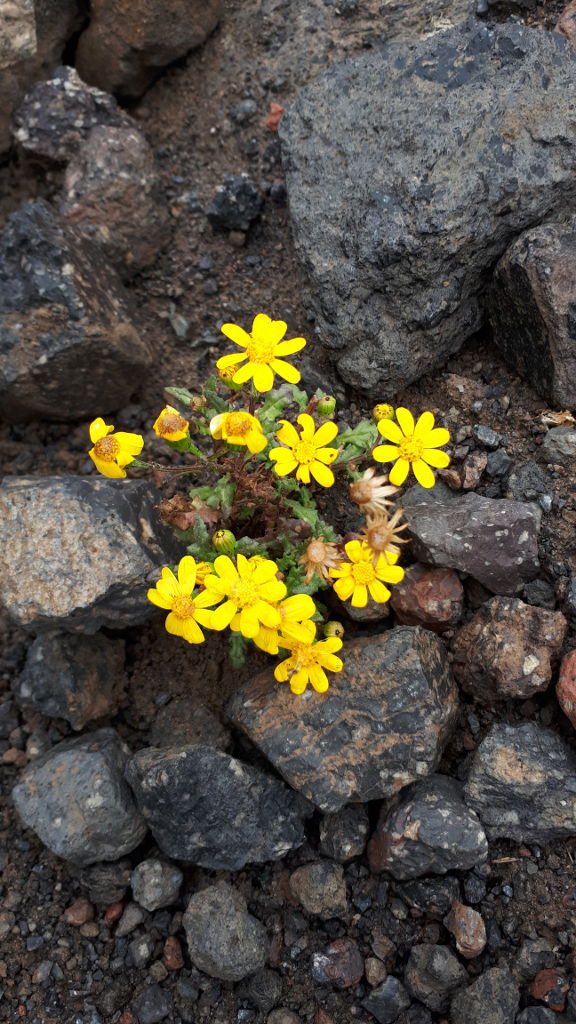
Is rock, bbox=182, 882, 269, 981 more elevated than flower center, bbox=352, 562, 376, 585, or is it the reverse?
flower center, bbox=352, 562, 376, 585

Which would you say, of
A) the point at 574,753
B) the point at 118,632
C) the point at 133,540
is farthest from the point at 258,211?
the point at 574,753

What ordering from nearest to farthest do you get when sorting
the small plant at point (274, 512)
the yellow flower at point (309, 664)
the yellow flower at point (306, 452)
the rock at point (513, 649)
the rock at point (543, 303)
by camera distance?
the small plant at point (274, 512)
the yellow flower at point (306, 452)
the yellow flower at point (309, 664)
the rock at point (513, 649)
the rock at point (543, 303)

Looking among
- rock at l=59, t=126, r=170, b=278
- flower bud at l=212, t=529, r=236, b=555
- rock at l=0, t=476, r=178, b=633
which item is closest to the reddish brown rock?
flower bud at l=212, t=529, r=236, b=555

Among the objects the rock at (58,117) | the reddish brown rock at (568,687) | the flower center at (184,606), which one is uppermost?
the rock at (58,117)

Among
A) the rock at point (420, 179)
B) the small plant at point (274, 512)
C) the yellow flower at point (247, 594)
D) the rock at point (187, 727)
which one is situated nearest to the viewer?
the yellow flower at point (247, 594)

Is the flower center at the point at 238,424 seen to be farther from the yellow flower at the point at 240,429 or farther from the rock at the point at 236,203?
the rock at the point at 236,203

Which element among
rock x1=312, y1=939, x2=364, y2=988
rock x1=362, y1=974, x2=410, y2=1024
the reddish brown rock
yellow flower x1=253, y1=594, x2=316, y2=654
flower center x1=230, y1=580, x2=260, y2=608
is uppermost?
flower center x1=230, y1=580, x2=260, y2=608

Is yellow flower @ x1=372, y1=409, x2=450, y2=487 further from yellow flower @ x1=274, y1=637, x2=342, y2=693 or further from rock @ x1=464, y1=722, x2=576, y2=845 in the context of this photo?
rock @ x1=464, y1=722, x2=576, y2=845

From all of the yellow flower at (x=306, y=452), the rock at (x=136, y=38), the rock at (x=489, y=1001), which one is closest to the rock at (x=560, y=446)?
the yellow flower at (x=306, y=452)
